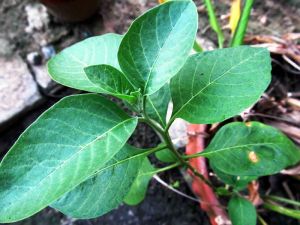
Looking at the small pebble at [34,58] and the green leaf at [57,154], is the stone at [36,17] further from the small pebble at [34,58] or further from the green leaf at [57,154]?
the green leaf at [57,154]

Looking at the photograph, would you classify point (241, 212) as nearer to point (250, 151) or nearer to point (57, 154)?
point (250, 151)

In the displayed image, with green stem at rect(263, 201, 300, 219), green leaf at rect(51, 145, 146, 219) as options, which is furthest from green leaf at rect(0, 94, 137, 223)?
green stem at rect(263, 201, 300, 219)

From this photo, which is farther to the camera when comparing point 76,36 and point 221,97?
point 76,36

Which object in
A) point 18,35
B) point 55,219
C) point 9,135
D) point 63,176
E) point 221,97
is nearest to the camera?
point 63,176

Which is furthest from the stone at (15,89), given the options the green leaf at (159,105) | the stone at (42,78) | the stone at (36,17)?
the green leaf at (159,105)

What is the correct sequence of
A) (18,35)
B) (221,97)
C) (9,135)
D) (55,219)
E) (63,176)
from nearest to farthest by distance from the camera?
1. (63,176)
2. (221,97)
3. (55,219)
4. (9,135)
5. (18,35)

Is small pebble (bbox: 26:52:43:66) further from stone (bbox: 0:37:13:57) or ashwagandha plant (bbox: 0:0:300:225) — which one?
ashwagandha plant (bbox: 0:0:300:225)

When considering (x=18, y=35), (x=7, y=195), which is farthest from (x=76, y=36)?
(x=7, y=195)

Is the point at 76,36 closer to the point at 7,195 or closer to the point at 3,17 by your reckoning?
the point at 3,17

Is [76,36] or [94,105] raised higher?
[94,105]
